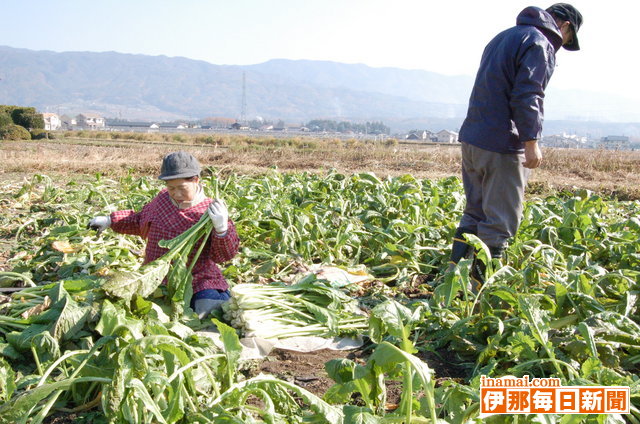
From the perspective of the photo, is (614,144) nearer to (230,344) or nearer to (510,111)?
(510,111)

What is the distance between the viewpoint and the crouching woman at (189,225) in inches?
124

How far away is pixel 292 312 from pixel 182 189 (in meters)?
0.95

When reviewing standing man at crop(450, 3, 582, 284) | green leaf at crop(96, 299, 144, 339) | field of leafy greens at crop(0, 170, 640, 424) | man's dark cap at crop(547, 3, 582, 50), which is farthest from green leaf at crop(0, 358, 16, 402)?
man's dark cap at crop(547, 3, 582, 50)

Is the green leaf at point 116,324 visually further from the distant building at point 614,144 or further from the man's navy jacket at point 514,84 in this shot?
the distant building at point 614,144

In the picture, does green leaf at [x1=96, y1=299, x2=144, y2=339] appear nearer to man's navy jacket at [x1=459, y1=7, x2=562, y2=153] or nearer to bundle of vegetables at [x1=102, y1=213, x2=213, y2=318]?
bundle of vegetables at [x1=102, y1=213, x2=213, y2=318]

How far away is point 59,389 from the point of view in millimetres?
2113

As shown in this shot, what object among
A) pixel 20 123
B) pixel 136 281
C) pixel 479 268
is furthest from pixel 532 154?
pixel 20 123

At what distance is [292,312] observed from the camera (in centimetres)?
331

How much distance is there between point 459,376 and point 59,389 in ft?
5.98

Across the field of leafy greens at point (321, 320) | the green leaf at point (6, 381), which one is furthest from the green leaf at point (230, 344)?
the green leaf at point (6, 381)

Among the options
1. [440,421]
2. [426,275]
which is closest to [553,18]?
[426,275]

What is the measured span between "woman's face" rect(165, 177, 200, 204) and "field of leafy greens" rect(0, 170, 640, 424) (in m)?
0.41

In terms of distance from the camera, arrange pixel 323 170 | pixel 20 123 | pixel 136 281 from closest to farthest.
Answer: pixel 136 281 < pixel 323 170 < pixel 20 123

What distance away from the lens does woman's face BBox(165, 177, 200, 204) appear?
3.25 m
